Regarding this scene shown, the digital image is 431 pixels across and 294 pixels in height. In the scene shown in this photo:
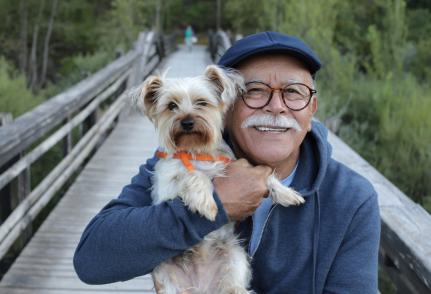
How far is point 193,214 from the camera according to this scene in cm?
215

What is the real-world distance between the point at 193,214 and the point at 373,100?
7.89m

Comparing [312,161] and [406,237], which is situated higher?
[312,161]

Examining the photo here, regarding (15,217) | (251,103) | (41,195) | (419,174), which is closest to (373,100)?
(419,174)

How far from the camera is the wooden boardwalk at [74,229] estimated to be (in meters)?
3.76

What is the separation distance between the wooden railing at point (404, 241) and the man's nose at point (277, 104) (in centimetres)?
78

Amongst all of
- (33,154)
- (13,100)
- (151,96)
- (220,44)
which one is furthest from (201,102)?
(220,44)

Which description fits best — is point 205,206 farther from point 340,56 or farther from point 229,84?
point 340,56

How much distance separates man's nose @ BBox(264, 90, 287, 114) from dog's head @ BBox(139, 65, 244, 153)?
288 mm

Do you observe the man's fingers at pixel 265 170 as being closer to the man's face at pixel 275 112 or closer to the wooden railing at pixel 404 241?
the man's face at pixel 275 112

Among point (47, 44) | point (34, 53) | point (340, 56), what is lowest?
point (34, 53)

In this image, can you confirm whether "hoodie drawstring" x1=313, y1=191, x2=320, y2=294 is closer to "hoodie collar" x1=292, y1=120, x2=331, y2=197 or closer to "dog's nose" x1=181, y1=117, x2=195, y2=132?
"hoodie collar" x1=292, y1=120, x2=331, y2=197

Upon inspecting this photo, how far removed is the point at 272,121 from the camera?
232 centimetres

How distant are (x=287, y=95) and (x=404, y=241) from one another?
0.81 m

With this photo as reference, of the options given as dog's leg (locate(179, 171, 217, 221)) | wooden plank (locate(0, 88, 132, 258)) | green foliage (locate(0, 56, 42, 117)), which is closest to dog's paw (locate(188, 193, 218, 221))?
dog's leg (locate(179, 171, 217, 221))
